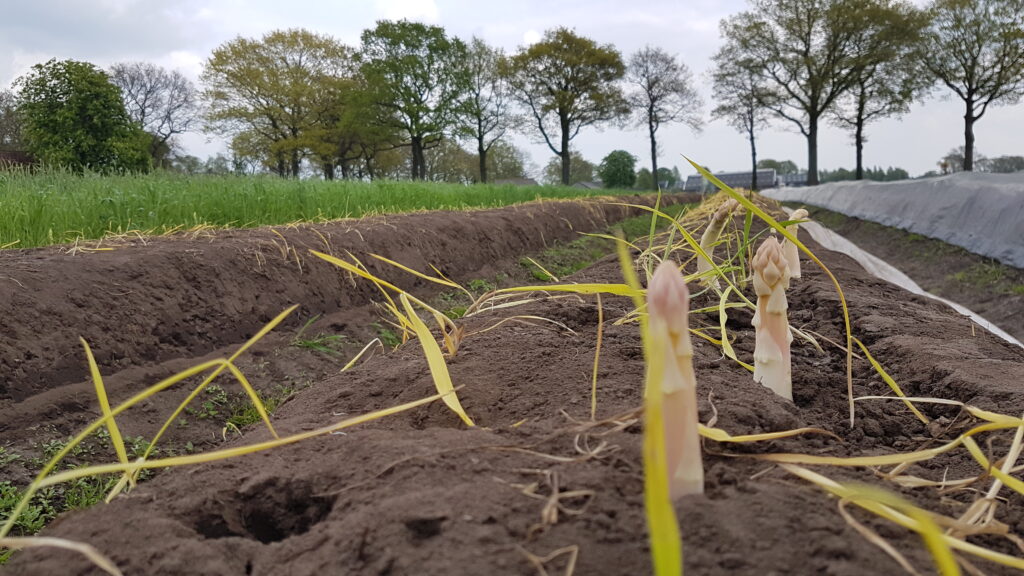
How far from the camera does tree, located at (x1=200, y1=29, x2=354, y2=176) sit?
35.7 m

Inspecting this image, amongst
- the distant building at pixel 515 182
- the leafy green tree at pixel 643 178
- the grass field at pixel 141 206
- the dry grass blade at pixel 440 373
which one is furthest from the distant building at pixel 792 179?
the dry grass blade at pixel 440 373

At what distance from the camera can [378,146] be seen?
126 ft

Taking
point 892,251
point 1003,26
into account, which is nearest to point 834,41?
point 1003,26

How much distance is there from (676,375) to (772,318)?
845 mm

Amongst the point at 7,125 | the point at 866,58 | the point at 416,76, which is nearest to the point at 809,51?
the point at 866,58

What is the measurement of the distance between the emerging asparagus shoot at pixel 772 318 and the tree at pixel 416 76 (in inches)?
1374

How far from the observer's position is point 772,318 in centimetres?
151

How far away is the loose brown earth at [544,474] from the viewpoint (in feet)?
2.58

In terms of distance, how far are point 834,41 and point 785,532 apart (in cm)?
3702

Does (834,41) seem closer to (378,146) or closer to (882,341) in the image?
(378,146)

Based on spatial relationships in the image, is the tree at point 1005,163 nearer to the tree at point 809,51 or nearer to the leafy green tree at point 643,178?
the tree at point 809,51

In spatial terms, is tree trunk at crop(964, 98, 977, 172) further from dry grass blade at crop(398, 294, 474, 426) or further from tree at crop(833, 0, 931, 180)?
dry grass blade at crop(398, 294, 474, 426)

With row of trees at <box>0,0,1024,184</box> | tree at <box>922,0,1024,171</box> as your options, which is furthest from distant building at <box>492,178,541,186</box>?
tree at <box>922,0,1024,171</box>

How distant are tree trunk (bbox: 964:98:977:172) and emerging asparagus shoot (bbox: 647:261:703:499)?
3286 cm
